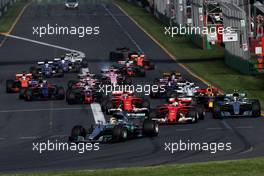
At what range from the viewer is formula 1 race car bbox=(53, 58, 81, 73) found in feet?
216

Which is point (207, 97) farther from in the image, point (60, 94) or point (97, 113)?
point (60, 94)

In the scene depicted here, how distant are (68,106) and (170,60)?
28053mm

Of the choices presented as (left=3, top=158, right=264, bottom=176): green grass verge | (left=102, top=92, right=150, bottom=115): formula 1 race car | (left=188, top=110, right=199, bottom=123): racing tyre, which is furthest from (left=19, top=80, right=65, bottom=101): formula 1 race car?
(left=3, top=158, right=264, bottom=176): green grass verge

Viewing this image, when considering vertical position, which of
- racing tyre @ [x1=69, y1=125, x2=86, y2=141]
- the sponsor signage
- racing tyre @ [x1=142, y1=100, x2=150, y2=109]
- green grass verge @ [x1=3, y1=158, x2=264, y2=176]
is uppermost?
the sponsor signage

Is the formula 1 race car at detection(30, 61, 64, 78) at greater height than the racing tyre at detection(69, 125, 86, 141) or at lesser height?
lesser

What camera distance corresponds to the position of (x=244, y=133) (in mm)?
37562

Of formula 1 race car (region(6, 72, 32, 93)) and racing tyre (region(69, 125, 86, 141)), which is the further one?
formula 1 race car (region(6, 72, 32, 93))

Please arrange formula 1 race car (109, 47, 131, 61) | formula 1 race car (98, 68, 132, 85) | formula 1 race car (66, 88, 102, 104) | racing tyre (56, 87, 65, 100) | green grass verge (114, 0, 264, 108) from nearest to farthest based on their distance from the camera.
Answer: formula 1 race car (66, 88, 102, 104)
racing tyre (56, 87, 65, 100)
formula 1 race car (98, 68, 132, 85)
green grass verge (114, 0, 264, 108)
formula 1 race car (109, 47, 131, 61)

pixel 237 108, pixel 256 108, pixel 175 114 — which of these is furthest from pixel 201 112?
pixel 256 108

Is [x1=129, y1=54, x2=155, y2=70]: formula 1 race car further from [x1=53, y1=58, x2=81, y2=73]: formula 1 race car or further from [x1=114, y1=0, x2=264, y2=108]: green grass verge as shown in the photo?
[x1=53, y1=58, x2=81, y2=73]: formula 1 race car

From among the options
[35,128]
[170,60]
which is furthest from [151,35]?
[35,128]

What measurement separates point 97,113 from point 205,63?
28.3 metres

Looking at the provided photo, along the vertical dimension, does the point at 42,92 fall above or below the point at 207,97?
below

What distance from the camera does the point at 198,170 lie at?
25.5m
